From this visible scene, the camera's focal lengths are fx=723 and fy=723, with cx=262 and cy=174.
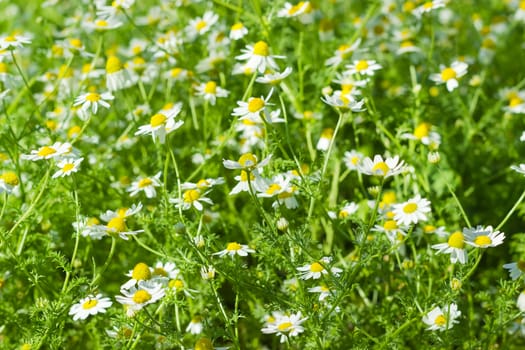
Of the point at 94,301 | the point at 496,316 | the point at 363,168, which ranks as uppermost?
the point at 363,168

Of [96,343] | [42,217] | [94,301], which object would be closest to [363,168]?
[94,301]

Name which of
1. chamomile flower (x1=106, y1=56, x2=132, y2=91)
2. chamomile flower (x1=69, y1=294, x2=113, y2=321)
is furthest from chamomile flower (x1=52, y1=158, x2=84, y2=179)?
chamomile flower (x1=106, y1=56, x2=132, y2=91)

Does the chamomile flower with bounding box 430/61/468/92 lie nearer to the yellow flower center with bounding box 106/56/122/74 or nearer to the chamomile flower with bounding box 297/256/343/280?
the chamomile flower with bounding box 297/256/343/280

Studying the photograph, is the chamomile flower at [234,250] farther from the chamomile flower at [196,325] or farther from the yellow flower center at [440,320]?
the yellow flower center at [440,320]

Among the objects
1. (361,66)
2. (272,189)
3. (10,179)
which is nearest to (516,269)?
(272,189)

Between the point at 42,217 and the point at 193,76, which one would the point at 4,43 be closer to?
the point at 42,217

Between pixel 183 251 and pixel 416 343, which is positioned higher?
pixel 183 251

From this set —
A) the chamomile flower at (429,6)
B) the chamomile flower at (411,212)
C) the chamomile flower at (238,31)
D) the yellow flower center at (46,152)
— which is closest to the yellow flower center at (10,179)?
the yellow flower center at (46,152)
